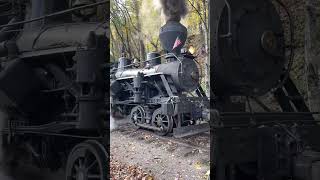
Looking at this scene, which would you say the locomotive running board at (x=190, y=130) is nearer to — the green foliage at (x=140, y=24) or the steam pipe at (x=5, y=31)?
the green foliage at (x=140, y=24)

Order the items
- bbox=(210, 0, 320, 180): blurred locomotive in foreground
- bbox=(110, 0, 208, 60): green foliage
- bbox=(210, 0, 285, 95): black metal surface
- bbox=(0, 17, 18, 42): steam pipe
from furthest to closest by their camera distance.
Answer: bbox=(0, 17, 18, 42): steam pipe → bbox=(210, 0, 285, 95): black metal surface → bbox=(210, 0, 320, 180): blurred locomotive in foreground → bbox=(110, 0, 208, 60): green foliage

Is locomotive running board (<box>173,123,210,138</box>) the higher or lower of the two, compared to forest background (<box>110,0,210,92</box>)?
lower

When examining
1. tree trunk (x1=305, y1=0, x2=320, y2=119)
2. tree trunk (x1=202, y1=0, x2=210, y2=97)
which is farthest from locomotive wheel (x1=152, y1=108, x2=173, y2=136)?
tree trunk (x1=305, y1=0, x2=320, y2=119)

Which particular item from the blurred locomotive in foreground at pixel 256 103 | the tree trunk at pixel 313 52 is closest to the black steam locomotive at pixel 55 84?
the blurred locomotive in foreground at pixel 256 103

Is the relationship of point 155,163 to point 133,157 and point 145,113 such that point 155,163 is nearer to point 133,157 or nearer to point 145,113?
point 133,157

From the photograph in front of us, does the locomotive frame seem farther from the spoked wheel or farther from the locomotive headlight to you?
the spoked wheel

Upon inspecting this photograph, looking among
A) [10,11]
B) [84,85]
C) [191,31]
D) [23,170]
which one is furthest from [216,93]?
[10,11]

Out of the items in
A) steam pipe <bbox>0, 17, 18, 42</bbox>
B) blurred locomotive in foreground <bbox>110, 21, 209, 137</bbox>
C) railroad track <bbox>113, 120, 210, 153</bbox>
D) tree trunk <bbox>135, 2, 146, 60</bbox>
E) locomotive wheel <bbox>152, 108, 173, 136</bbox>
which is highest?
steam pipe <bbox>0, 17, 18, 42</bbox>

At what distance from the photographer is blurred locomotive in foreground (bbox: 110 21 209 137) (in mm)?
3109

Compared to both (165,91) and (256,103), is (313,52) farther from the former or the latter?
(165,91)

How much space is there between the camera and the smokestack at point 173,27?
307cm

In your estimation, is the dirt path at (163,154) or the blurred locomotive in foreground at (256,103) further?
the blurred locomotive in foreground at (256,103)

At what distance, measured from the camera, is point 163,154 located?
3.07m

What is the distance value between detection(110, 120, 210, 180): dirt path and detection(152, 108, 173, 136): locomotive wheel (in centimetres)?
6
